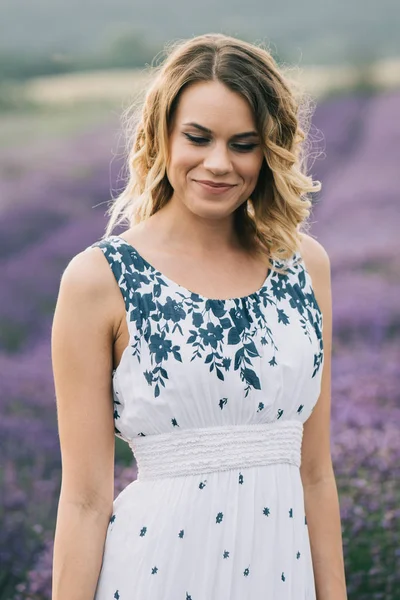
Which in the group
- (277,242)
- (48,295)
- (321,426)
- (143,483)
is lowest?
(143,483)

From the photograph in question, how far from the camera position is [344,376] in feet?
16.3

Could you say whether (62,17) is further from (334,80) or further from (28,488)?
(28,488)

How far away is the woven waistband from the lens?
2.33 metres

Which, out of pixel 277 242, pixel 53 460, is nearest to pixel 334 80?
pixel 53 460

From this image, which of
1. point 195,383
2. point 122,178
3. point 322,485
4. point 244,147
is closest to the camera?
point 195,383

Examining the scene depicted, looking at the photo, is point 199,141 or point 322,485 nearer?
point 199,141

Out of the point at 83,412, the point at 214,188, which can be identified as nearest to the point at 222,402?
the point at 83,412

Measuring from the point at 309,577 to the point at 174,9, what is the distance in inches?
174

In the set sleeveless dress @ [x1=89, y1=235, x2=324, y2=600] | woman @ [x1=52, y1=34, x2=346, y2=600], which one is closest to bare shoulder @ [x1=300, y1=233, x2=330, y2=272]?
woman @ [x1=52, y1=34, x2=346, y2=600]

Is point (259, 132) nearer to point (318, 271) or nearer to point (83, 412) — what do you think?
point (318, 271)

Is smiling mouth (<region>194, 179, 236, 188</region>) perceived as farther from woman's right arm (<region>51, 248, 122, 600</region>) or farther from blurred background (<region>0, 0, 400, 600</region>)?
blurred background (<region>0, 0, 400, 600</region>)

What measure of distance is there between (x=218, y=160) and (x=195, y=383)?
46 cm

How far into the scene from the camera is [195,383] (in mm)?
2293

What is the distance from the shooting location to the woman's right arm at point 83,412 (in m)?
2.28
